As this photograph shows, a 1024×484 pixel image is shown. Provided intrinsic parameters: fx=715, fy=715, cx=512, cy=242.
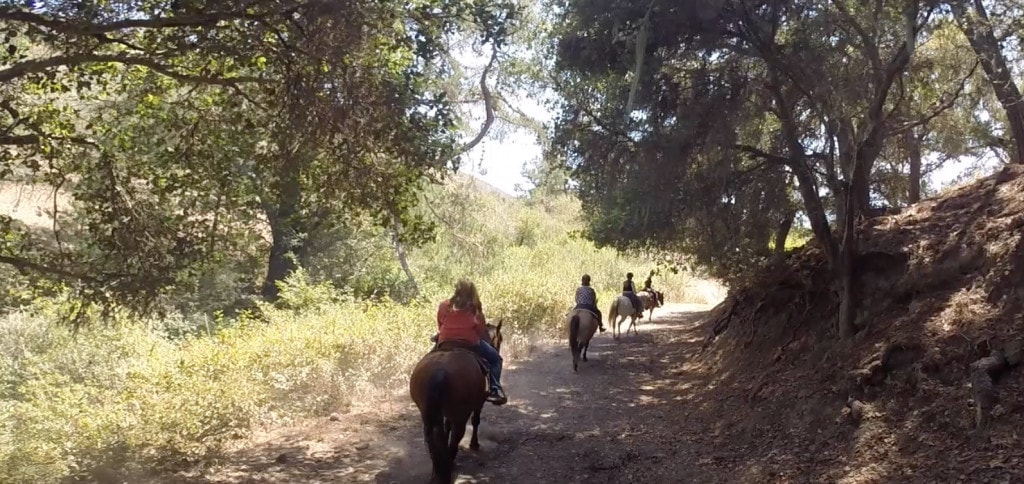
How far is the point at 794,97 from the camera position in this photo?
10.0 metres

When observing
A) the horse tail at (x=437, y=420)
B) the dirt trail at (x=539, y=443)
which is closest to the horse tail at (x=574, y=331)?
the dirt trail at (x=539, y=443)

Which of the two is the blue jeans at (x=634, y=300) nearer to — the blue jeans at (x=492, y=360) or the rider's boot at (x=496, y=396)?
the blue jeans at (x=492, y=360)

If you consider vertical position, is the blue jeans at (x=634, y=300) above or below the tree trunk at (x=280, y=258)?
below

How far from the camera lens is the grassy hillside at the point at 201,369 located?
26.0ft

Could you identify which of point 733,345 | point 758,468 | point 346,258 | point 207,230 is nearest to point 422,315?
point 733,345

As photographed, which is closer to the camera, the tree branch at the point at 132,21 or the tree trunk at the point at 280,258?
the tree branch at the point at 132,21

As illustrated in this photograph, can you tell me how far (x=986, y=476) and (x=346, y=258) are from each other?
2469cm

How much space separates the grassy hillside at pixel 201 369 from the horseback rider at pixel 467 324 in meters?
1.12

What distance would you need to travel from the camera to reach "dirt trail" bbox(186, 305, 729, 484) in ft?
25.1

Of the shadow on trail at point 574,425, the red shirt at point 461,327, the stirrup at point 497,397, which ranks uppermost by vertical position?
the red shirt at point 461,327

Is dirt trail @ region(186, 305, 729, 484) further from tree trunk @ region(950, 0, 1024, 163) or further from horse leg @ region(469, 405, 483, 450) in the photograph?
tree trunk @ region(950, 0, 1024, 163)

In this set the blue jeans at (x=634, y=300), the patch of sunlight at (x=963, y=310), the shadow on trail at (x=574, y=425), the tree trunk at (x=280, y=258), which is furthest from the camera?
the tree trunk at (x=280, y=258)

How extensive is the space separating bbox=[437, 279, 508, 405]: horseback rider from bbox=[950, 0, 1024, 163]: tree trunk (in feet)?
20.3

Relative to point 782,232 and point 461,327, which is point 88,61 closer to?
point 461,327
